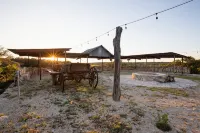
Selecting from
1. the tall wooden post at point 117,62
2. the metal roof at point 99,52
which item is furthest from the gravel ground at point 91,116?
the metal roof at point 99,52

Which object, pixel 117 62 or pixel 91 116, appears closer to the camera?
pixel 91 116

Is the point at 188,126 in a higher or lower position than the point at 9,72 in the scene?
lower

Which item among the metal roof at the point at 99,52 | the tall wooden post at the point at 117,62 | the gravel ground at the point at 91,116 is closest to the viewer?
the gravel ground at the point at 91,116

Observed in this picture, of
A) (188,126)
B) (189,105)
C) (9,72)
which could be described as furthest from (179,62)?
(9,72)

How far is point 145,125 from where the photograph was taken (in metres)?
4.00

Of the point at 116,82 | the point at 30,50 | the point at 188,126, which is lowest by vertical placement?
the point at 188,126

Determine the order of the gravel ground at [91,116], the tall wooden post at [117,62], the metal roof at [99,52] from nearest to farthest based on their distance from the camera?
1. the gravel ground at [91,116]
2. the tall wooden post at [117,62]
3. the metal roof at [99,52]

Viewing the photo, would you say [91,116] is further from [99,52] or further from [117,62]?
[99,52]

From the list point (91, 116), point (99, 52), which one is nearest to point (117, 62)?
point (91, 116)

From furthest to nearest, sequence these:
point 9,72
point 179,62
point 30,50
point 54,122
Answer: point 179,62 → point 30,50 → point 9,72 → point 54,122

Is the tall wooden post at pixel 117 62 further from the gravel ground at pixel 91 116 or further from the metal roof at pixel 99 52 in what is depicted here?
the metal roof at pixel 99 52

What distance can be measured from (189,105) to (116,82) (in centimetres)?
320

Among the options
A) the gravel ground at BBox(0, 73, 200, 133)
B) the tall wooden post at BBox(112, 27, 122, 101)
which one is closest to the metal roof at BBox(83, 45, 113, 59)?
the tall wooden post at BBox(112, 27, 122, 101)

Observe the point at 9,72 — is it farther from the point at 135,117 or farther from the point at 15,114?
the point at 135,117
